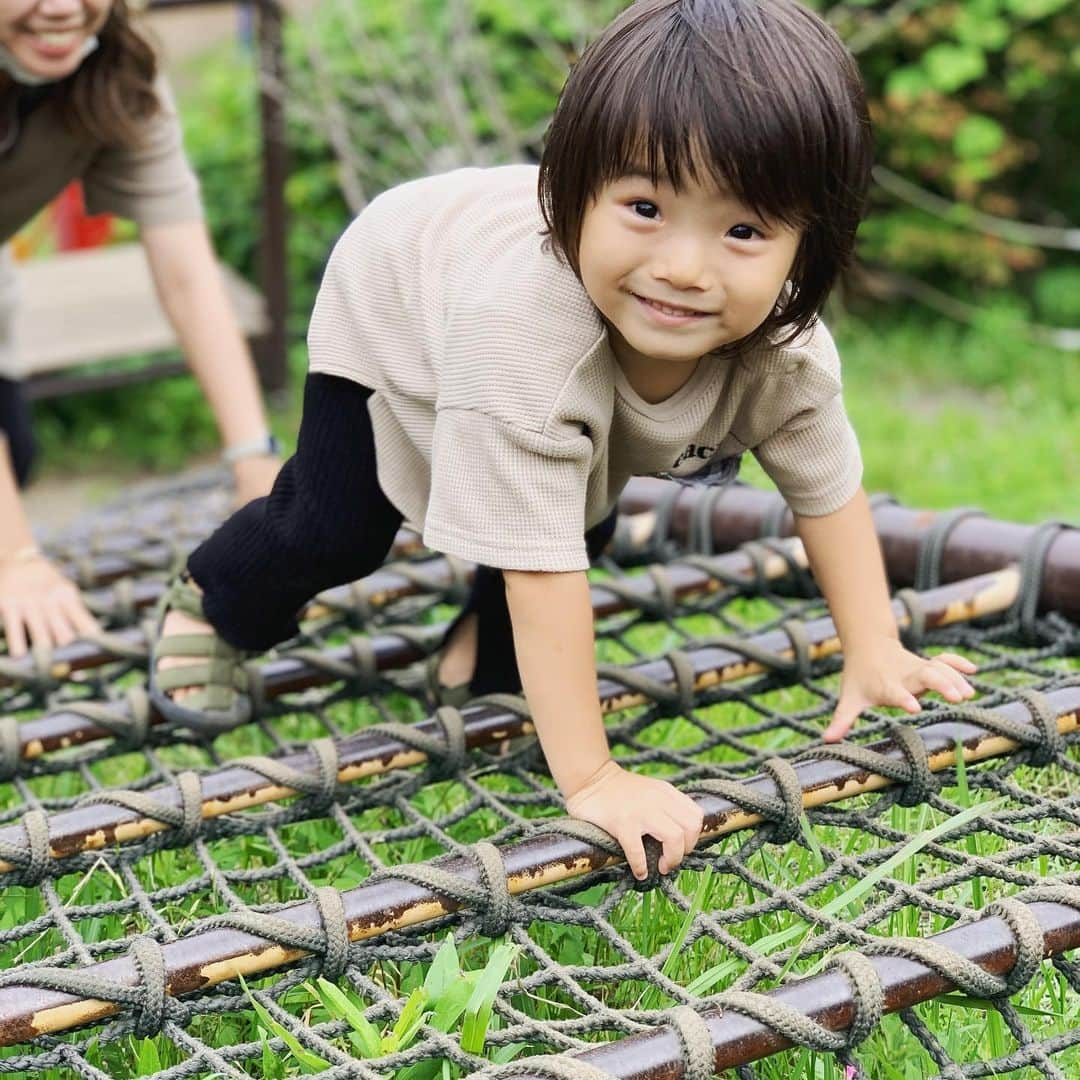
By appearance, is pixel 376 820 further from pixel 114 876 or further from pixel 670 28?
pixel 670 28

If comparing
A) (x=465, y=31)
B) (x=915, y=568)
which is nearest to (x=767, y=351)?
(x=915, y=568)

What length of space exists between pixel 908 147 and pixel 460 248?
3169 millimetres

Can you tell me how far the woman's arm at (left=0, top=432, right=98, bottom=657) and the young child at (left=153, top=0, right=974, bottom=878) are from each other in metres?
0.39

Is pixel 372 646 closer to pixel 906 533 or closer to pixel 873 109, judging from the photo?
pixel 906 533

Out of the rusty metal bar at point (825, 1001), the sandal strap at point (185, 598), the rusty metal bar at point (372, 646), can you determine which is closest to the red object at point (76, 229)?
the rusty metal bar at point (372, 646)

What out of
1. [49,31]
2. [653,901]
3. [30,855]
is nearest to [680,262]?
[653,901]

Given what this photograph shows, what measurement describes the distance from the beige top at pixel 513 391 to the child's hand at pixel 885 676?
0.42 feet

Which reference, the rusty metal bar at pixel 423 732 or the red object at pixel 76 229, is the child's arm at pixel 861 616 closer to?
the rusty metal bar at pixel 423 732

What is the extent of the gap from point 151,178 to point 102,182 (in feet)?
0.21

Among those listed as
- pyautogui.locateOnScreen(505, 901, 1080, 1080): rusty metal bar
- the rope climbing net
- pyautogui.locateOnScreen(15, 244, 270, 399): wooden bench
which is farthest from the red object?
pyautogui.locateOnScreen(505, 901, 1080, 1080): rusty metal bar

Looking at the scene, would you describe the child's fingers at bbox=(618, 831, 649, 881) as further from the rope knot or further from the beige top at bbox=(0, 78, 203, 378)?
the beige top at bbox=(0, 78, 203, 378)

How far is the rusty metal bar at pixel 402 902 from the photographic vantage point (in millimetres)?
992

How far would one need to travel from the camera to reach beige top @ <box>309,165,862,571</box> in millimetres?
1161

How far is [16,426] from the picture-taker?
96.4 inches
